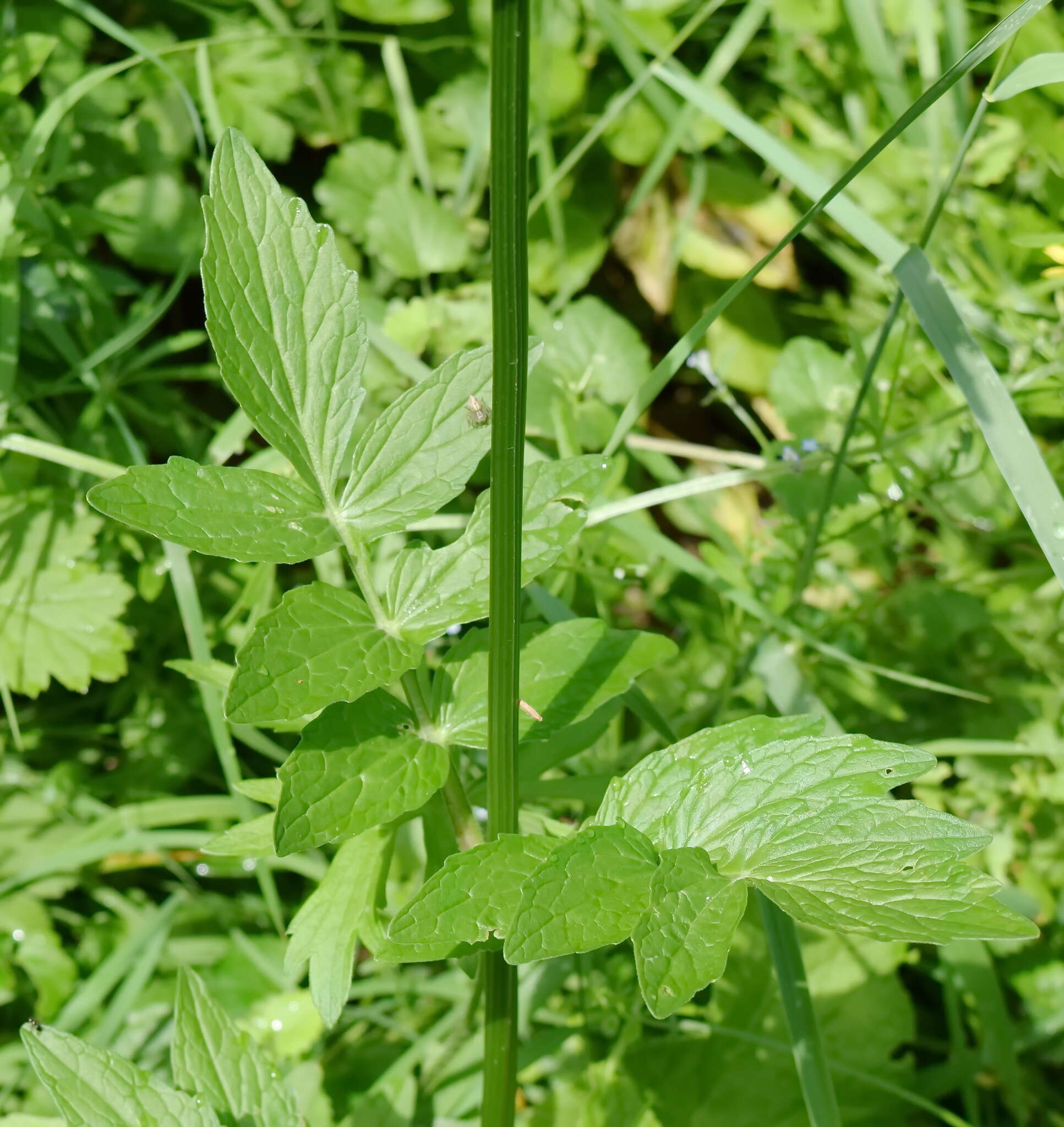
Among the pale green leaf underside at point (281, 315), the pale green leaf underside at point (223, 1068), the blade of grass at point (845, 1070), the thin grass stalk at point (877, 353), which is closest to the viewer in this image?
the pale green leaf underside at point (281, 315)

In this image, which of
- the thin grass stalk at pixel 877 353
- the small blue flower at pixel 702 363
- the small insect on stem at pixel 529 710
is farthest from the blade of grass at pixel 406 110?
the small insect on stem at pixel 529 710

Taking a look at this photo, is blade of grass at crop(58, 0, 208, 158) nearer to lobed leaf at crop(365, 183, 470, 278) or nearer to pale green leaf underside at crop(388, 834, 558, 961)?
lobed leaf at crop(365, 183, 470, 278)

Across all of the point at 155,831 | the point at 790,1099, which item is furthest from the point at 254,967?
the point at 790,1099

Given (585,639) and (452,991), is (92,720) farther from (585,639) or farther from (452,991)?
(585,639)

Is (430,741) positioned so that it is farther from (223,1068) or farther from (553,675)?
(223,1068)

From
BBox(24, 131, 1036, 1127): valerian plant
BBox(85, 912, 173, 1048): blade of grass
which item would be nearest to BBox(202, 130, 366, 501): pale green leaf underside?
BBox(24, 131, 1036, 1127): valerian plant

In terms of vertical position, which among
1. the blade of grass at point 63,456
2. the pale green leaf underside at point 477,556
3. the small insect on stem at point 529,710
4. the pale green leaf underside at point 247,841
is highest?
the blade of grass at point 63,456

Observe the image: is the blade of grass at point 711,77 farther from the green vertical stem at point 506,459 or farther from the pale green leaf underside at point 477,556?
the green vertical stem at point 506,459

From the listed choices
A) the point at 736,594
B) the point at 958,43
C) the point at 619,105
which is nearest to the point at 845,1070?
the point at 736,594
